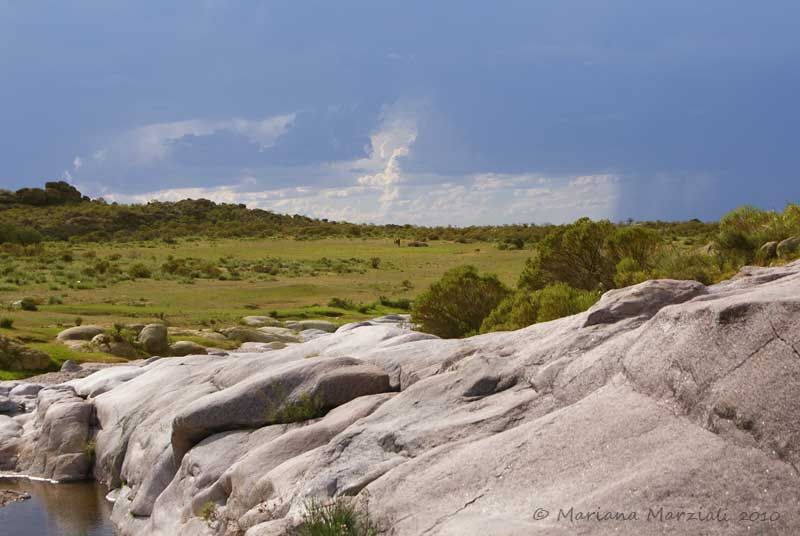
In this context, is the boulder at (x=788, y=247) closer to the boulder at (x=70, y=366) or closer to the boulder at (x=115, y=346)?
the boulder at (x=70, y=366)

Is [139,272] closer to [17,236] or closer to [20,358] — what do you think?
[20,358]

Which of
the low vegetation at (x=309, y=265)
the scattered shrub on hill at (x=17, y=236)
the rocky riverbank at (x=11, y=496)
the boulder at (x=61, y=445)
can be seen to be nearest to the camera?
the rocky riverbank at (x=11, y=496)

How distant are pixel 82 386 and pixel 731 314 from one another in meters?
19.4

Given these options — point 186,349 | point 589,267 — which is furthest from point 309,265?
point 589,267

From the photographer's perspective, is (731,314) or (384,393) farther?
(384,393)

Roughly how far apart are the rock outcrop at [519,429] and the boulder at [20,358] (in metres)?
15.2

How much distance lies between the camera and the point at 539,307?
22094 millimetres

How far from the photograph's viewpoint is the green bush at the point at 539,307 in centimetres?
2095

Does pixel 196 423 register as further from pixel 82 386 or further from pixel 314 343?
pixel 82 386

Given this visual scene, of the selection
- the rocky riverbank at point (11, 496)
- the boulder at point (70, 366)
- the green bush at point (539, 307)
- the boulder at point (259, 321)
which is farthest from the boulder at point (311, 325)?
the rocky riverbank at point (11, 496)

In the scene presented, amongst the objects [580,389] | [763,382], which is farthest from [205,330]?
[763,382]

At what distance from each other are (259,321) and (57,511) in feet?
84.9

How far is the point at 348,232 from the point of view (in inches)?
4380

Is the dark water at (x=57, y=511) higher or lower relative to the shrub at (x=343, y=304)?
lower
